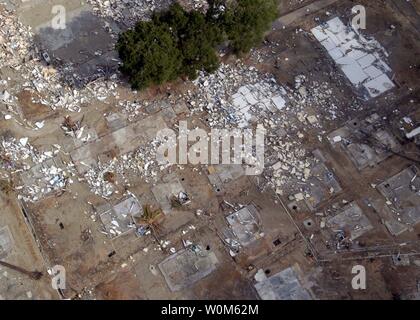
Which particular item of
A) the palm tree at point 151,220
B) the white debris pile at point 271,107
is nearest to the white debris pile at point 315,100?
the white debris pile at point 271,107

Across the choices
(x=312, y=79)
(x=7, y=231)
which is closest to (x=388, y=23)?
(x=312, y=79)

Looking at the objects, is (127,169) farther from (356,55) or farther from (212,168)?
(356,55)

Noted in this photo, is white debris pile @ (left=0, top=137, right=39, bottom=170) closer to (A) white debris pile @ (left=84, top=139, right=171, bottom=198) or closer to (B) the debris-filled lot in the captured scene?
(B) the debris-filled lot

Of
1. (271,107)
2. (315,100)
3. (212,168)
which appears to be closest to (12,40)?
(212,168)

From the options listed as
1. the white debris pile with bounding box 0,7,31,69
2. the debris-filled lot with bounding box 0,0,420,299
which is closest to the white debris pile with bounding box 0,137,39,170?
the debris-filled lot with bounding box 0,0,420,299

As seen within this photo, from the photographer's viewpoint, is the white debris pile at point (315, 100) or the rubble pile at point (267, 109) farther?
the white debris pile at point (315, 100)

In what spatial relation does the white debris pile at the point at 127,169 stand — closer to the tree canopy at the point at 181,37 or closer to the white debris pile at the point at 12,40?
the tree canopy at the point at 181,37
